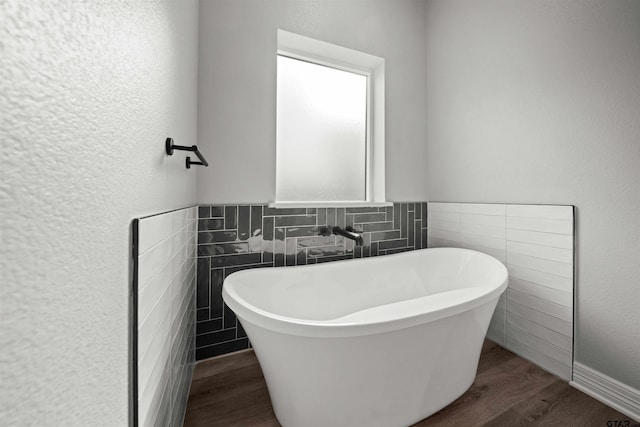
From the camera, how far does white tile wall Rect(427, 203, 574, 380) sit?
1.37 metres

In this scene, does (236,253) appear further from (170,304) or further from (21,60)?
(21,60)

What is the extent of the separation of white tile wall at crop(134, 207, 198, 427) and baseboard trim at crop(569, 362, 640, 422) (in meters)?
1.88

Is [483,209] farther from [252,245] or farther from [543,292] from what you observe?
[252,245]

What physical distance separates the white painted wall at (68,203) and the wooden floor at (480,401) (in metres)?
0.87

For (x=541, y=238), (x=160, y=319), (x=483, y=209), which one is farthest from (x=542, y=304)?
(x=160, y=319)

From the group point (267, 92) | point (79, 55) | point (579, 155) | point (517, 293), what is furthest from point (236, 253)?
point (579, 155)

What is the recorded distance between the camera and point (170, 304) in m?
0.82

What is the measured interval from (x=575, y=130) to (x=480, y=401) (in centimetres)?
144

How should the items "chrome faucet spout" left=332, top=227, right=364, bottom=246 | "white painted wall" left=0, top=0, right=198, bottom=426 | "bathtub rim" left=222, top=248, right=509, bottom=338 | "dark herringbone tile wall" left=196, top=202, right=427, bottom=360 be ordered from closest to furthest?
"white painted wall" left=0, top=0, right=198, bottom=426 < "bathtub rim" left=222, top=248, right=509, bottom=338 < "dark herringbone tile wall" left=196, top=202, right=427, bottom=360 < "chrome faucet spout" left=332, top=227, right=364, bottom=246

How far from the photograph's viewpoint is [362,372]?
2.93 feet

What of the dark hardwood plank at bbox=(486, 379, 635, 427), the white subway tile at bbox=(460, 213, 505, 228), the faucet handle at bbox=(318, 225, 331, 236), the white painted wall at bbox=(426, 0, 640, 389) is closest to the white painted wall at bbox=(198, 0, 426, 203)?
the faucet handle at bbox=(318, 225, 331, 236)

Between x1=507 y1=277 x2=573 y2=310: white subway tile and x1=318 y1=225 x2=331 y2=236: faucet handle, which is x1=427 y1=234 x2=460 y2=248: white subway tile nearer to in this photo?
x1=507 y1=277 x2=573 y2=310: white subway tile

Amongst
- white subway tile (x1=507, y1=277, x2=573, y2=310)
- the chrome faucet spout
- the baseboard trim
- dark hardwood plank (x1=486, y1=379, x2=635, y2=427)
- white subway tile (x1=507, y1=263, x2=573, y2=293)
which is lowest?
dark hardwood plank (x1=486, y1=379, x2=635, y2=427)

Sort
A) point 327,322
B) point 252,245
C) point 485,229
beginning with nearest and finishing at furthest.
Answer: point 327,322 → point 252,245 → point 485,229
